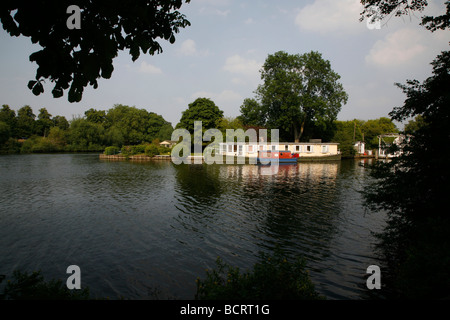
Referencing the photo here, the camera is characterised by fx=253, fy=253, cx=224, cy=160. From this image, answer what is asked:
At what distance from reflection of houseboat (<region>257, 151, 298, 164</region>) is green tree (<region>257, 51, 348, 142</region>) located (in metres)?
11.4

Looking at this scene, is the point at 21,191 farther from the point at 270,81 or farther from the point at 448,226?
the point at 270,81

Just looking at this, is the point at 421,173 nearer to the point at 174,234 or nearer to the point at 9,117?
the point at 174,234

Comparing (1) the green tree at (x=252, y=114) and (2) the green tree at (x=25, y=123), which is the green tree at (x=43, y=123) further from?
(1) the green tree at (x=252, y=114)

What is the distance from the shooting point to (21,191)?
17891 mm

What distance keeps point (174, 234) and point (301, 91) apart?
1889 inches

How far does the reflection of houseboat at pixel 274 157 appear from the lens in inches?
1501

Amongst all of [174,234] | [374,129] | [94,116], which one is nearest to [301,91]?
[374,129]

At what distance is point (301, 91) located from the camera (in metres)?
51.4

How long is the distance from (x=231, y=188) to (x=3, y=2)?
1708cm

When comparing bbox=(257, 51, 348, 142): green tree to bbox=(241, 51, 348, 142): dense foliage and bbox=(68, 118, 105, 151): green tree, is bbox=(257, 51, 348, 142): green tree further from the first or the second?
bbox=(68, 118, 105, 151): green tree

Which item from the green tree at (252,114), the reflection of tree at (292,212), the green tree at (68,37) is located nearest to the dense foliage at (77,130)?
the green tree at (252,114)

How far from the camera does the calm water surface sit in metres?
6.88

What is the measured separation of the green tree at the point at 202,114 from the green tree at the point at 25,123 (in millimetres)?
57113
